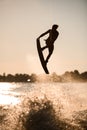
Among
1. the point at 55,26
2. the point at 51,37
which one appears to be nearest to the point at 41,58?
the point at 51,37

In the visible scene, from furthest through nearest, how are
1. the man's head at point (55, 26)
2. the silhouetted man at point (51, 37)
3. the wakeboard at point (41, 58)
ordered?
the wakeboard at point (41, 58)
the silhouetted man at point (51, 37)
the man's head at point (55, 26)

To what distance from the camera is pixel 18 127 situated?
16.5m

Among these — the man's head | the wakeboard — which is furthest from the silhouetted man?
the wakeboard

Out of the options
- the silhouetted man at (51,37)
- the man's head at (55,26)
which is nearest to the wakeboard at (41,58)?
the silhouetted man at (51,37)

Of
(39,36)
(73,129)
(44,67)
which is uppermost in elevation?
(39,36)

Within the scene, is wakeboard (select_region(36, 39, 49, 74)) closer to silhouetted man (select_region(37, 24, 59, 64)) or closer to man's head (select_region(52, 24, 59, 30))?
silhouetted man (select_region(37, 24, 59, 64))

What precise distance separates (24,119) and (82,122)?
334 cm

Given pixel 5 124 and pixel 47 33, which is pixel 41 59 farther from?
pixel 5 124

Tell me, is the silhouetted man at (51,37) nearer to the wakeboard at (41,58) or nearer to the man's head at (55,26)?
the man's head at (55,26)

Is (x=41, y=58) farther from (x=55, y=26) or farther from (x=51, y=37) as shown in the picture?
(x=55, y=26)

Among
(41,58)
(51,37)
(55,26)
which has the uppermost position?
(55,26)

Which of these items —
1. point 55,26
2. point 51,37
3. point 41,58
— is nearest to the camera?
point 55,26

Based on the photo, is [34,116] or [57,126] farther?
[34,116]

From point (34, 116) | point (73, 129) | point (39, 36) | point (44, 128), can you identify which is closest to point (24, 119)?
point (34, 116)
